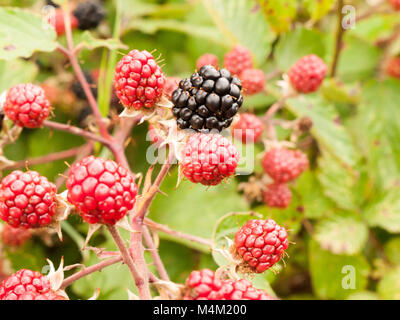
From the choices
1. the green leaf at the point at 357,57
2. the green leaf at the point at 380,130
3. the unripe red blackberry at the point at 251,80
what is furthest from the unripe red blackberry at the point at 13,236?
the green leaf at the point at 357,57

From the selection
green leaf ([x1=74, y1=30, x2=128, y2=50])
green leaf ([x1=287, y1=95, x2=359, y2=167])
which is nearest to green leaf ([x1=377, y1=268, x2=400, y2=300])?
green leaf ([x1=287, y1=95, x2=359, y2=167])

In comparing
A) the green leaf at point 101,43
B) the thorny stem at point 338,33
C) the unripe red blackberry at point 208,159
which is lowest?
the unripe red blackberry at point 208,159

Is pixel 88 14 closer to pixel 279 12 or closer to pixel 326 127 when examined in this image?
pixel 279 12

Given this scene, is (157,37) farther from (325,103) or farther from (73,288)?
(73,288)

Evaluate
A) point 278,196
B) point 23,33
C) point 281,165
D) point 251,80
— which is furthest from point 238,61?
point 23,33

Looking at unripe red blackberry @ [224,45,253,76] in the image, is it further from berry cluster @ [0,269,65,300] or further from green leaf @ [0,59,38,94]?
berry cluster @ [0,269,65,300]

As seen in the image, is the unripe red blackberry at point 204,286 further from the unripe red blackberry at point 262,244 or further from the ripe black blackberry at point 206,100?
the ripe black blackberry at point 206,100
